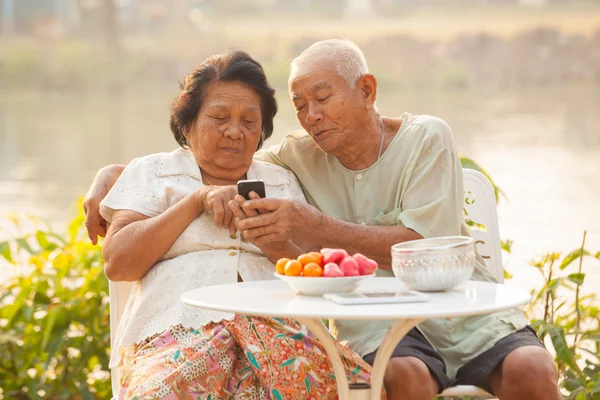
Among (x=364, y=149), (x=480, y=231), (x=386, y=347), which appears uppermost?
(x=364, y=149)

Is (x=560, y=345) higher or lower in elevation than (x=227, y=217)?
lower

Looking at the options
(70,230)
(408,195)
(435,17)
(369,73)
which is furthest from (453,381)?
(435,17)

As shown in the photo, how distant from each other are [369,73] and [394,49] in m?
3.54

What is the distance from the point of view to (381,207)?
293 cm

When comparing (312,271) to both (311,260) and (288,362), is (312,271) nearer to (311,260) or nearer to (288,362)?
(311,260)

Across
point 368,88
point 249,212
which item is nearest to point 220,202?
point 249,212

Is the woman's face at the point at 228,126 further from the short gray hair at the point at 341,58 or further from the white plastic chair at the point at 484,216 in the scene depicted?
the white plastic chair at the point at 484,216

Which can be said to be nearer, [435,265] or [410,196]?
[435,265]

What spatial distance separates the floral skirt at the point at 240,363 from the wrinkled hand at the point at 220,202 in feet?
0.99

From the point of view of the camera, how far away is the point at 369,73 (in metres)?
2.94

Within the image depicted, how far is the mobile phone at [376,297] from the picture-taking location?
206cm

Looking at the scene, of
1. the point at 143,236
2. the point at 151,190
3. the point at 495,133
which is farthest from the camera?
the point at 495,133

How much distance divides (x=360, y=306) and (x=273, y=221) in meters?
0.61

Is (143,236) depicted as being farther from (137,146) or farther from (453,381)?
(137,146)
